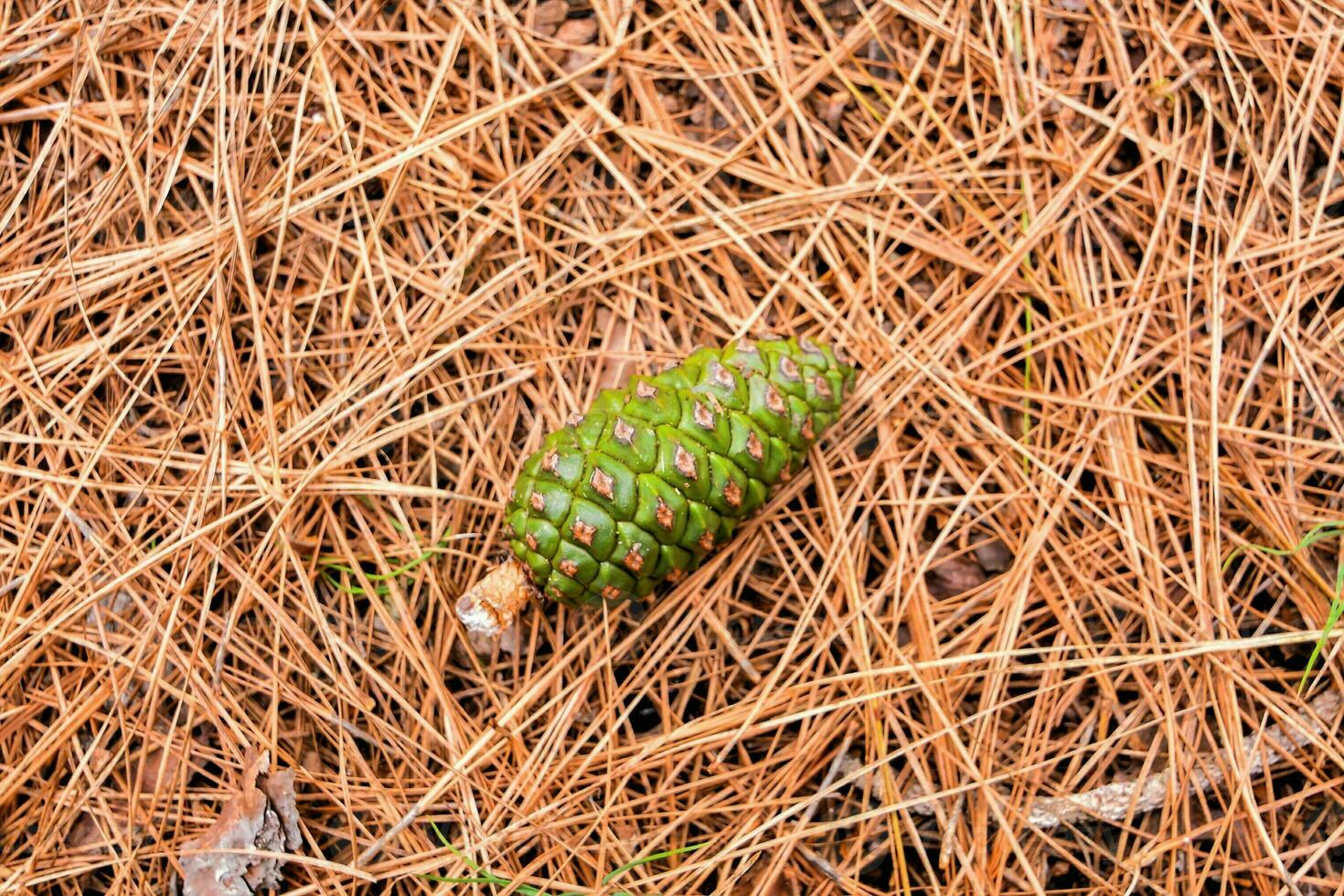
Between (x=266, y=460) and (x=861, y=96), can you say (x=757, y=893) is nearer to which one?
(x=266, y=460)

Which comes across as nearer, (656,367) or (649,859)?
(649,859)

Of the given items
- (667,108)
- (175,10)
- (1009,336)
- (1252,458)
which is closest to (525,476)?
(667,108)

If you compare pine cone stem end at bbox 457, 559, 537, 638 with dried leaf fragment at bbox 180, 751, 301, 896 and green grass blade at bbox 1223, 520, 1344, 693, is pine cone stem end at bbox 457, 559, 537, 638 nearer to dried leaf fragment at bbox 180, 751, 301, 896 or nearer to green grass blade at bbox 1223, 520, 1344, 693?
dried leaf fragment at bbox 180, 751, 301, 896

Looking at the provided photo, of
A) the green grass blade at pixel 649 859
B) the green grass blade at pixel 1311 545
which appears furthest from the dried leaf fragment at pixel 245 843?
the green grass blade at pixel 1311 545

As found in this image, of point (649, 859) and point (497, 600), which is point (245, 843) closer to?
point (497, 600)

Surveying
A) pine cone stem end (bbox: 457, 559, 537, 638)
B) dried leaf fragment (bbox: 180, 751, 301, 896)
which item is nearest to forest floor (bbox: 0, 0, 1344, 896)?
dried leaf fragment (bbox: 180, 751, 301, 896)

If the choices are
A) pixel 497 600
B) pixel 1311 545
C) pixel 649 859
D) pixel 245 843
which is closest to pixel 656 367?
pixel 497 600

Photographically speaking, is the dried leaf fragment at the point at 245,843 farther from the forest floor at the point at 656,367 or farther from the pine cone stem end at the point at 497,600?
the pine cone stem end at the point at 497,600
